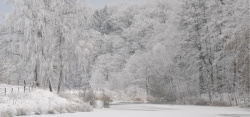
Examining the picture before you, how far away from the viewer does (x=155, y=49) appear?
3600cm

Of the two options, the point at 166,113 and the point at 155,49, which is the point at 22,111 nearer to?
the point at 166,113

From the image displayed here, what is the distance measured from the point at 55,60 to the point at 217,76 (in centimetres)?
1472

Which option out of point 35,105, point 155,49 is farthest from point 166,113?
point 155,49

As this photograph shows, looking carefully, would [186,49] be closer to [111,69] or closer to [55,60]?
[55,60]

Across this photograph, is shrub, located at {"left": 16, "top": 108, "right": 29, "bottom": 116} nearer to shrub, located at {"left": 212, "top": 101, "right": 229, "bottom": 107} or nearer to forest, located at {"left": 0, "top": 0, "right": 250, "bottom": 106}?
forest, located at {"left": 0, "top": 0, "right": 250, "bottom": 106}

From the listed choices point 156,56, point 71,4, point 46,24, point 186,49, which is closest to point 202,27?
point 186,49

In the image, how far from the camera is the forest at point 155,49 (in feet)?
61.7

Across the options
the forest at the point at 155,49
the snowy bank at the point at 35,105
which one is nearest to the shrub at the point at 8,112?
the snowy bank at the point at 35,105

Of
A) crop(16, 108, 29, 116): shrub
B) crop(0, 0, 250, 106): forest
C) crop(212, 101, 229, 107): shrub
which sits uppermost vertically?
crop(0, 0, 250, 106): forest

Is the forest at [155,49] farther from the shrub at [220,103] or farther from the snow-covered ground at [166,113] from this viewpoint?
the snow-covered ground at [166,113]

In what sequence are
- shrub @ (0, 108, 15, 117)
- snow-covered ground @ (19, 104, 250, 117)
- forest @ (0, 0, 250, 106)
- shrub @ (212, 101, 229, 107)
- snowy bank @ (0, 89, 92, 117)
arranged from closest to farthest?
1. shrub @ (0, 108, 15, 117)
2. snowy bank @ (0, 89, 92, 117)
3. snow-covered ground @ (19, 104, 250, 117)
4. forest @ (0, 0, 250, 106)
5. shrub @ (212, 101, 229, 107)

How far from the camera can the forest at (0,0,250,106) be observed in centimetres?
1880

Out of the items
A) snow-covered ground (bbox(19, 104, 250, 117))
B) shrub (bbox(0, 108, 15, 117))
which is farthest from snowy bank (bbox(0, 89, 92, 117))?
snow-covered ground (bbox(19, 104, 250, 117))

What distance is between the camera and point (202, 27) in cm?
2808
